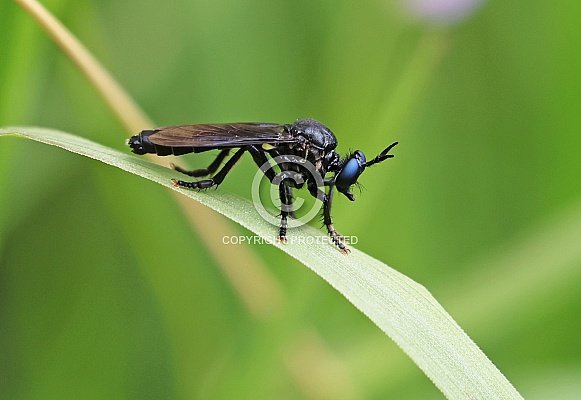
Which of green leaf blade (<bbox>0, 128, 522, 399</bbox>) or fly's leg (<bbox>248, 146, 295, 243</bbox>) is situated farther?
fly's leg (<bbox>248, 146, 295, 243</bbox>)

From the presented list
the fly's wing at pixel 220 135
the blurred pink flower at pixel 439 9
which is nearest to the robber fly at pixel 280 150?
the fly's wing at pixel 220 135

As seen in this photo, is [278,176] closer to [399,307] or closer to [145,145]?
[145,145]

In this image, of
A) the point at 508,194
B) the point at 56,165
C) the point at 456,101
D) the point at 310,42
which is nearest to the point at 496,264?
the point at 508,194

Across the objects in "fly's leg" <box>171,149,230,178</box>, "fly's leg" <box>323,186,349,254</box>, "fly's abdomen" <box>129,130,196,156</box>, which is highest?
"fly's leg" <box>171,149,230,178</box>

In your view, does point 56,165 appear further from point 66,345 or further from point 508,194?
point 508,194

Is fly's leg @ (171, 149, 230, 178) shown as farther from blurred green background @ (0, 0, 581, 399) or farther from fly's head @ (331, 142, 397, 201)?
fly's head @ (331, 142, 397, 201)

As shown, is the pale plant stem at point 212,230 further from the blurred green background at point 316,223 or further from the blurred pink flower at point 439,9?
the blurred pink flower at point 439,9

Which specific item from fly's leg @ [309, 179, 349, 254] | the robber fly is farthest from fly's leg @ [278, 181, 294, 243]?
fly's leg @ [309, 179, 349, 254]
